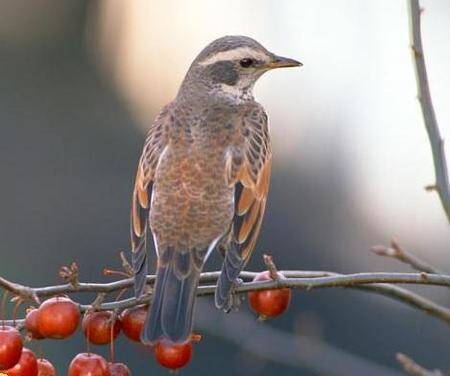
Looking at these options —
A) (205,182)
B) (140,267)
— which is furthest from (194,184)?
(140,267)

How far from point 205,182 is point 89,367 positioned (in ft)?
4.62

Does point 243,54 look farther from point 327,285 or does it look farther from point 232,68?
point 327,285

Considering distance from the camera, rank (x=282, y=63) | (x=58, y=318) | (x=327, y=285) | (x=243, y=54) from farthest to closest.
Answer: (x=243, y=54)
(x=282, y=63)
(x=58, y=318)
(x=327, y=285)

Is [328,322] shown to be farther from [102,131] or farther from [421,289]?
[102,131]

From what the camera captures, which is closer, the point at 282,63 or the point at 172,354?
the point at 172,354

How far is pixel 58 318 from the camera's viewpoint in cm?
479

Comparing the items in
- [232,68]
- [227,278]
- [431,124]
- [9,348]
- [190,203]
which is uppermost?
[232,68]

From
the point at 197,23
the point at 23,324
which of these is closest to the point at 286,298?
the point at 23,324

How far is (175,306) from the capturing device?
5.25 metres

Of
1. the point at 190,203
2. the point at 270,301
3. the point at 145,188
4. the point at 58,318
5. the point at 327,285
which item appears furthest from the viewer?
the point at 145,188

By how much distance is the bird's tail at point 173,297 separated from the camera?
5.00m

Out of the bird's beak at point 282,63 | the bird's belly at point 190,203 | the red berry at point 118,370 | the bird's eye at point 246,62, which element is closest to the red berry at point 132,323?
the red berry at point 118,370

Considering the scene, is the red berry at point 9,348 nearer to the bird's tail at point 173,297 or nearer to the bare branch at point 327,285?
the bare branch at point 327,285

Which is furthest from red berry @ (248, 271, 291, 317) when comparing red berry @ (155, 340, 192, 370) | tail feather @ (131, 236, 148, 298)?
tail feather @ (131, 236, 148, 298)
